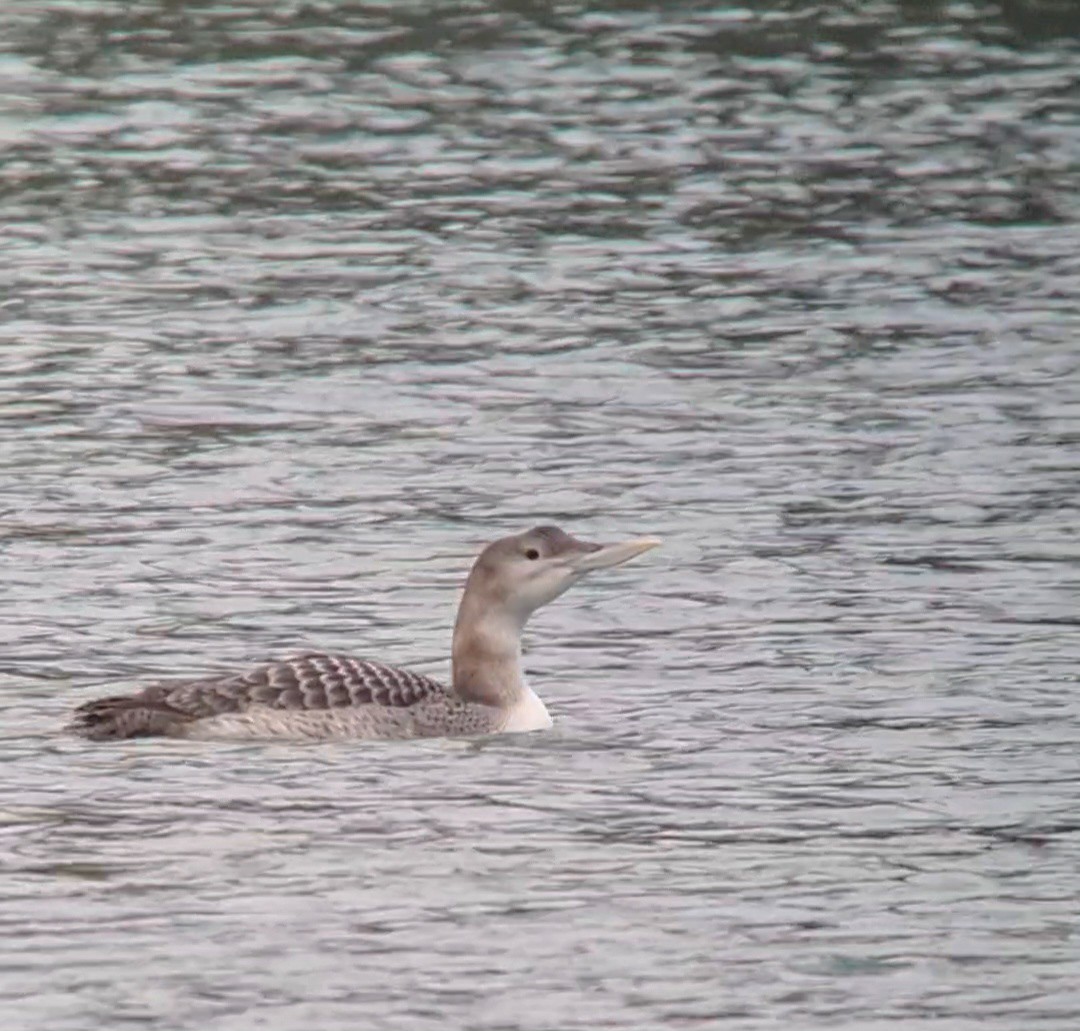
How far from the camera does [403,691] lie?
14.1 m

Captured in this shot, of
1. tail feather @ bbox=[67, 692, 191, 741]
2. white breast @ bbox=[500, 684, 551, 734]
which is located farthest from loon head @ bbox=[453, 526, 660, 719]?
tail feather @ bbox=[67, 692, 191, 741]

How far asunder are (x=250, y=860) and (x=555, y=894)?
1070 mm

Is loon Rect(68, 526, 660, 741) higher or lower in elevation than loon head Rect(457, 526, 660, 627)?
lower

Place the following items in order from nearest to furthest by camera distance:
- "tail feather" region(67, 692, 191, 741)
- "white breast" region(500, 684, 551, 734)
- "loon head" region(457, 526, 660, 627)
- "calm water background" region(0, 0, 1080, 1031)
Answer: "calm water background" region(0, 0, 1080, 1031)
"tail feather" region(67, 692, 191, 741)
"white breast" region(500, 684, 551, 734)
"loon head" region(457, 526, 660, 627)

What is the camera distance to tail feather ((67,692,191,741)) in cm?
1380

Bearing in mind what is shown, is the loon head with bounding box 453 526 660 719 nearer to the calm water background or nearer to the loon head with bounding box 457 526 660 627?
the loon head with bounding box 457 526 660 627

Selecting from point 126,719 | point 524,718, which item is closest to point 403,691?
point 524,718

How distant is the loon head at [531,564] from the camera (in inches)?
576

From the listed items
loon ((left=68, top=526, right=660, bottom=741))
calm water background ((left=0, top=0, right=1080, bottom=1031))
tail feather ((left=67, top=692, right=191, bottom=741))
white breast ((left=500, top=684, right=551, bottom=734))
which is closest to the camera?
calm water background ((left=0, top=0, right=1080, bottom=1031))

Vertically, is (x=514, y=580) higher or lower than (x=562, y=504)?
higher

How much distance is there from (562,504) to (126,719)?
4.80 meters

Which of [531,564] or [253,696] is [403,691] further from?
[531,564]

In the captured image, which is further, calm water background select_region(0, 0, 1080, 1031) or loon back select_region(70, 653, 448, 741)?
loon back select_region(70, 653, 448, 741)

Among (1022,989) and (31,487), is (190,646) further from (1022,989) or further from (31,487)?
(1022,989)
